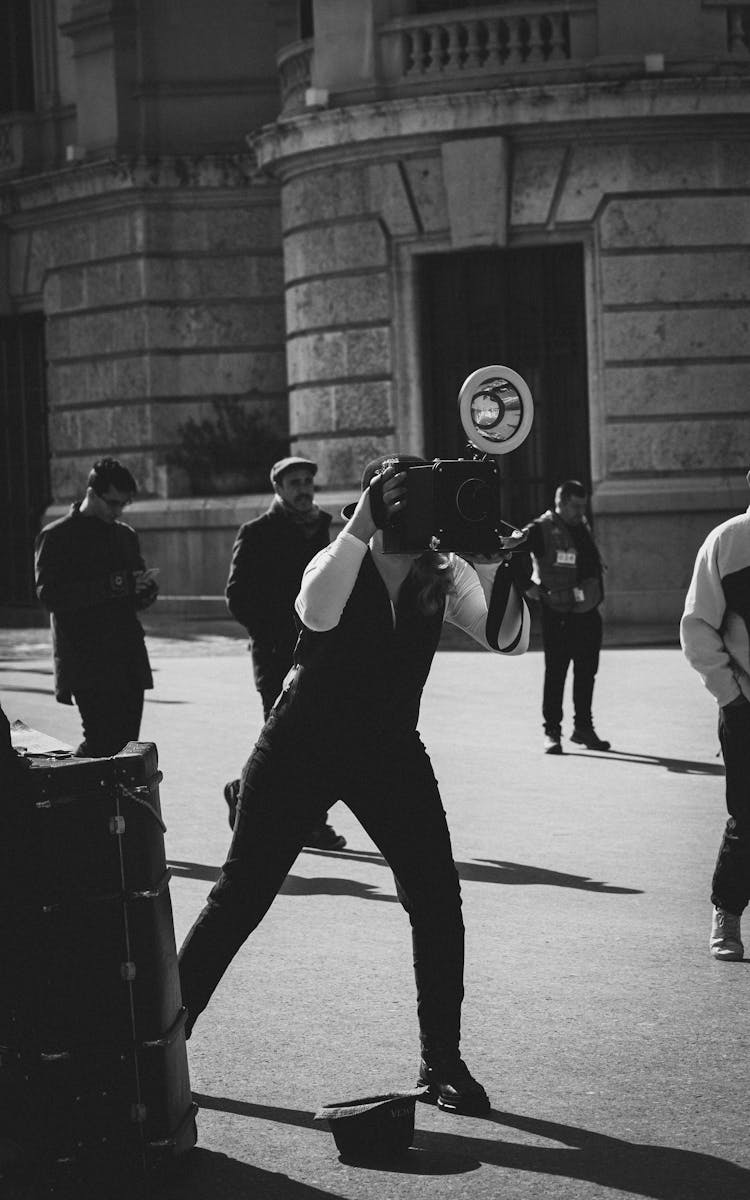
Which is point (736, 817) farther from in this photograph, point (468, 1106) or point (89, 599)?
point (89, 599)

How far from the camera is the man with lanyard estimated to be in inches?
492

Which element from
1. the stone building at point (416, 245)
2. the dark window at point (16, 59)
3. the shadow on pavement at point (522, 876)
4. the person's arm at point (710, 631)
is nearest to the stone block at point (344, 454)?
the stone building at point (416, 245)

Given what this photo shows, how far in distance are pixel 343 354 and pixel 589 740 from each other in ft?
33.3

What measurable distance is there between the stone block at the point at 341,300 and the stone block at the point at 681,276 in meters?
2.44

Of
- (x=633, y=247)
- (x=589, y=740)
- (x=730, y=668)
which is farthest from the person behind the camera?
(x=633, y=247)

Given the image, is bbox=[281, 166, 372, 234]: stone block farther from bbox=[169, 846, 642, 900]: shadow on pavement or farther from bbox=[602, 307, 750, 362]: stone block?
bbox=[169, 846, 642, 900]: shadow on pavement

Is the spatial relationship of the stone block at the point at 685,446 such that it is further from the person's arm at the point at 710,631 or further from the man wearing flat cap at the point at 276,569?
the person's arm at the point at 710,631

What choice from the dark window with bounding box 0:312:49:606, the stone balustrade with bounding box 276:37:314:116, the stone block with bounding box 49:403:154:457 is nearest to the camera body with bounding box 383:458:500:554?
the stone balustrade with bounding box 276:37:314:116

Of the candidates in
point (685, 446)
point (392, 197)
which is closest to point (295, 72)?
point (392, 197)

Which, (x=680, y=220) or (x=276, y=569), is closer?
(x=276, y=569)

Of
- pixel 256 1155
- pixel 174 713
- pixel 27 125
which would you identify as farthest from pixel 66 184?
pixel 256 1155

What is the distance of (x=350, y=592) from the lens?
5246 mm

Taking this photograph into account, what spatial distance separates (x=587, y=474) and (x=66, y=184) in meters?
7.77

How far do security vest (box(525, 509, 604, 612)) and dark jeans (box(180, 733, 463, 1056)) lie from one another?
7.35 meters
